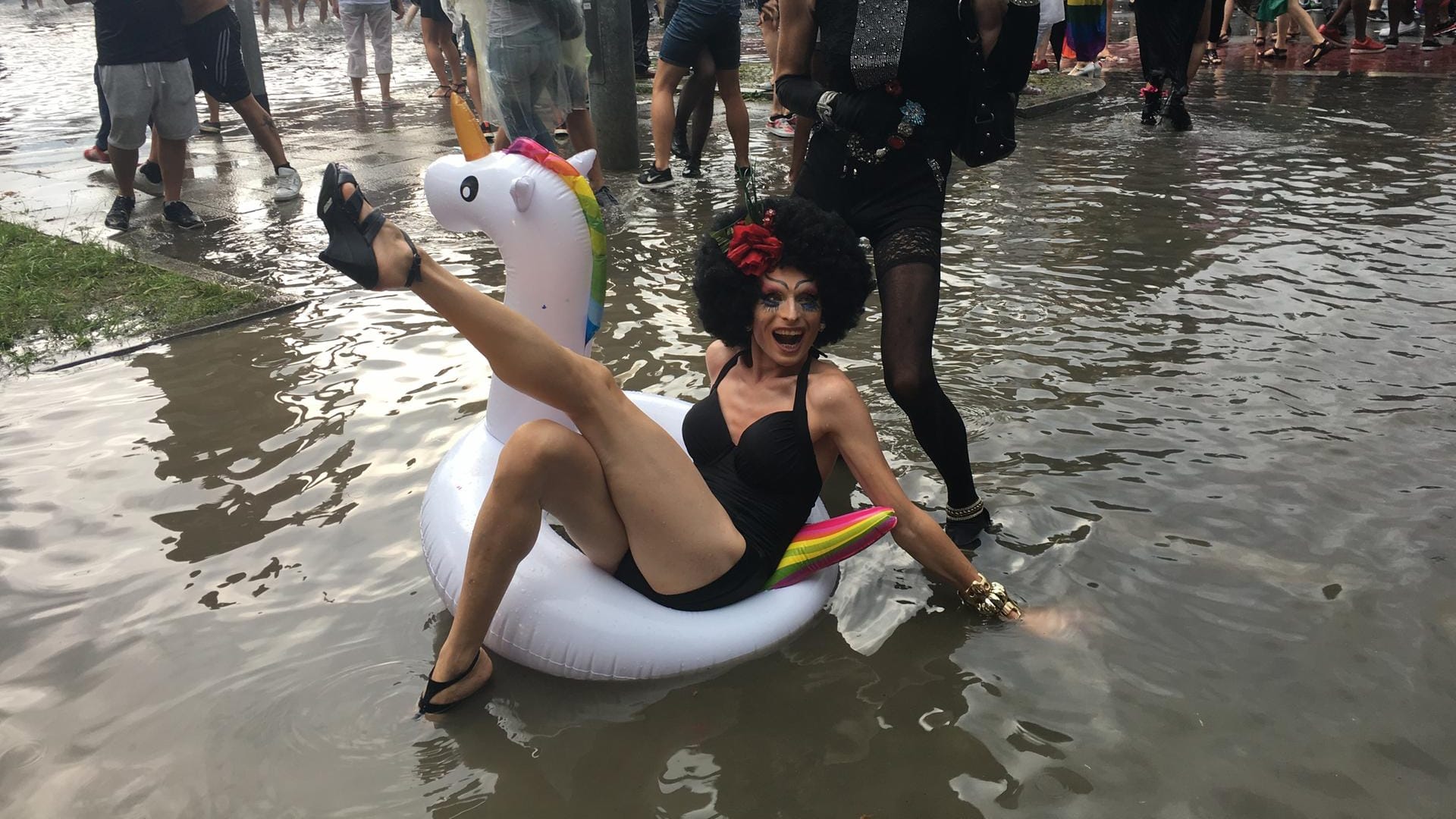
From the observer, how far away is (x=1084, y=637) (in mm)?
3232

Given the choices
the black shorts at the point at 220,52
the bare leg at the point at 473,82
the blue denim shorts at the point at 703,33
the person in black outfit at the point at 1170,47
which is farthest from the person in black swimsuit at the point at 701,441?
the bare leg at the point at 473,82

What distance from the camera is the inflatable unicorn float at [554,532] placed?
3031mm

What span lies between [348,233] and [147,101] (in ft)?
18.3

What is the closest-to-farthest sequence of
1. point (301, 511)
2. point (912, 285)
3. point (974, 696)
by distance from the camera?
point (974, 696) → point (912, 285) → point (301, 511)

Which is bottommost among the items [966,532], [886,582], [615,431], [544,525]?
[886,582]

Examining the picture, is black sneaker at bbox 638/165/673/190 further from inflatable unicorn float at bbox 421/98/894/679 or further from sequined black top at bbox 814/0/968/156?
inflatable unicorn float at bbox 421/98/894/679

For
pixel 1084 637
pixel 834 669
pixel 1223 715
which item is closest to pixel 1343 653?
pixel 1223 715

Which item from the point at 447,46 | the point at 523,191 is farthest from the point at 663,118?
the point at 447,46

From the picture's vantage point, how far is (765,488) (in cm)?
327

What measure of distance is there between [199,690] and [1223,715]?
2802mm

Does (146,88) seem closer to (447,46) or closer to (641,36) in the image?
(447,46)

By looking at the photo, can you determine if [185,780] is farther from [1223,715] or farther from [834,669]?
[1223,715]

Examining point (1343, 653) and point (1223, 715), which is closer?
point (1223, 715)

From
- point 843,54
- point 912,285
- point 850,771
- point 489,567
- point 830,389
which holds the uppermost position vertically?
point 843,54
